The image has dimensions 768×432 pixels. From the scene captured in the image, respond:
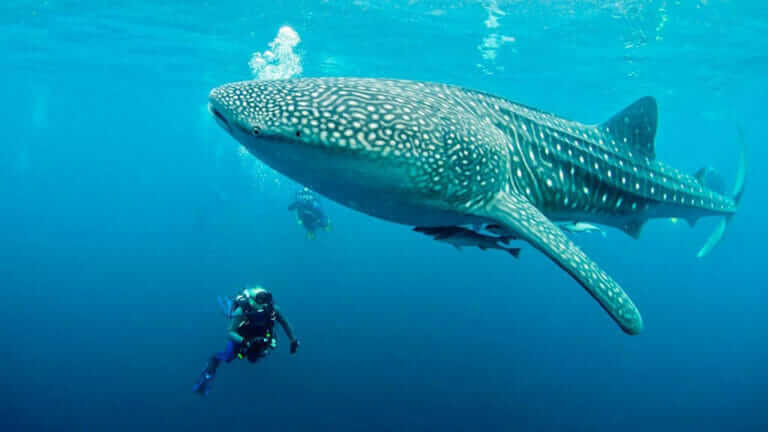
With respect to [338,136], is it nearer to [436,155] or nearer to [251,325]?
[436,155]

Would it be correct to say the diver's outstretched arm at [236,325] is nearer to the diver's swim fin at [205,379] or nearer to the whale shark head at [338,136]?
the diver's swim fin at [205,379]

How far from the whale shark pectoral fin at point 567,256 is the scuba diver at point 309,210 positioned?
8.72 m

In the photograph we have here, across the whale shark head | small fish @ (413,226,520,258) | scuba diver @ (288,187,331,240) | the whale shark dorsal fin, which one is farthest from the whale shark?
scuba diver @ (288,187,331,240)

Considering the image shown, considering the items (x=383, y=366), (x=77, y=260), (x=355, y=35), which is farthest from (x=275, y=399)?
(x=77, y=260)

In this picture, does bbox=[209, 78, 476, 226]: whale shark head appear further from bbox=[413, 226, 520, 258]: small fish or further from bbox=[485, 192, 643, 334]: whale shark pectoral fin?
bbox=[413, 226, 520, 258]: small fish

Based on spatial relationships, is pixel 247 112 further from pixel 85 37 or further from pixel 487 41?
pixel 85 37

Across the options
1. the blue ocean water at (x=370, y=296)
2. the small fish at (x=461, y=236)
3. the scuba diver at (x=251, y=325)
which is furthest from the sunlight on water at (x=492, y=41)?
the small fish at (x=461, y=236)

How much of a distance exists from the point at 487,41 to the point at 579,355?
51.5ft

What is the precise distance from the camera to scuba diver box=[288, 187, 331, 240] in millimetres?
11328

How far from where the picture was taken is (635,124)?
4.97m

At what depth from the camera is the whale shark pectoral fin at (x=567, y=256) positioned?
2584 mm

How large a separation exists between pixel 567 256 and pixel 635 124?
10.8 feet

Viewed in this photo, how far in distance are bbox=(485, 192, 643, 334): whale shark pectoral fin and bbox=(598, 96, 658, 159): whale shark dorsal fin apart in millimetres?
2622

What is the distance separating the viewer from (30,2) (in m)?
17.3
